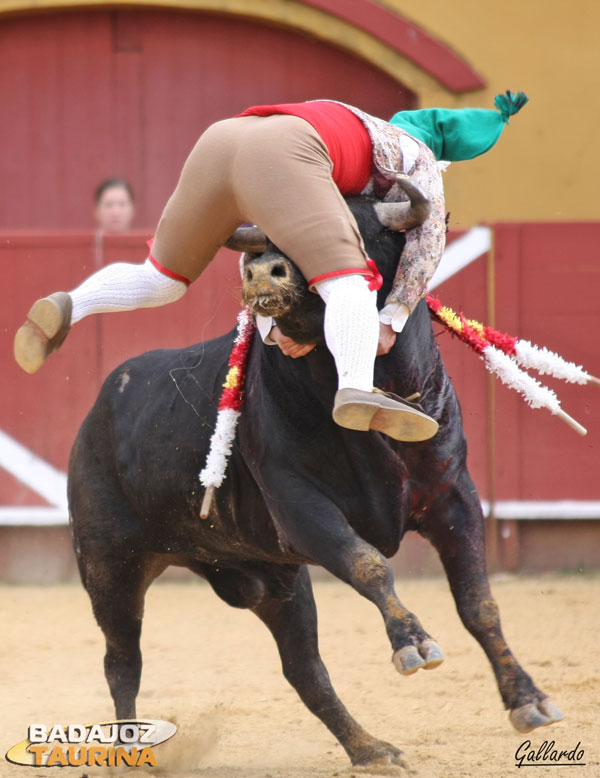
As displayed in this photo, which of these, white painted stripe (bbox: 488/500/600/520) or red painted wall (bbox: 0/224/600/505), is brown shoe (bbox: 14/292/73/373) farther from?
white painted stripe (bbox: 488/500/600/520)

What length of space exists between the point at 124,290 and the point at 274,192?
531 mm

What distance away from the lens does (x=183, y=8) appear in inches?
320

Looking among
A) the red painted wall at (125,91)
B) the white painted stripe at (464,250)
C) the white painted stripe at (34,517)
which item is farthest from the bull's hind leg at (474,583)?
the red painted wall at (125,91)

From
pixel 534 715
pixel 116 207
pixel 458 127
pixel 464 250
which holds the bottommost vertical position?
Answer: pixel 534 715


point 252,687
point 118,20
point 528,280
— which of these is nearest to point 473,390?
point 528,280

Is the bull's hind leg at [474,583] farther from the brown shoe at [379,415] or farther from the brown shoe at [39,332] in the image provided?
the brown shoe at [39,332]

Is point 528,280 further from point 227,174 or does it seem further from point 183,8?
point 227,174

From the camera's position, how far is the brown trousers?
113 inches

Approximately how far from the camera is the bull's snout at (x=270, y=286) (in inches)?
113

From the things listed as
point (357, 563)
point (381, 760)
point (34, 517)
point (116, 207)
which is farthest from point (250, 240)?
point (116, 207)

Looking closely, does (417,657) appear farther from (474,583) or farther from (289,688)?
(289,688)

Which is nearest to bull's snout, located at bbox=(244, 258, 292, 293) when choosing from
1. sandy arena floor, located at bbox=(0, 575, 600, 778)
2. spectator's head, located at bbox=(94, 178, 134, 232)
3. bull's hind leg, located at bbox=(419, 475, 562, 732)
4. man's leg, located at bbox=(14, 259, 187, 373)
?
man's leg, located at bbox=(14, 259, 187, 373)

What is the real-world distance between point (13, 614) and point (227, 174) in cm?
362

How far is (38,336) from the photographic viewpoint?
3.10 m
